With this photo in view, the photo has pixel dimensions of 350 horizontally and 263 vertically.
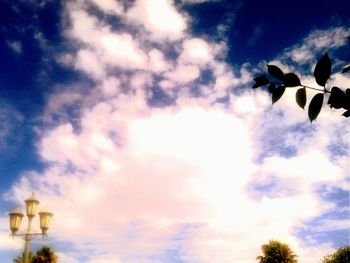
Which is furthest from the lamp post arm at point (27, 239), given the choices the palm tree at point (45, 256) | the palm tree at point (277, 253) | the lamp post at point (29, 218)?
the palm tree at point (277, 253)

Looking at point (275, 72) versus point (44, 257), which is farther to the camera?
point (44, 257)

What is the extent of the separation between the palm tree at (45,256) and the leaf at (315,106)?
40845 millimetres

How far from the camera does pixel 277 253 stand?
39.7 m

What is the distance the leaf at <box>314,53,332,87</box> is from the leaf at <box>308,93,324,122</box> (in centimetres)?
11

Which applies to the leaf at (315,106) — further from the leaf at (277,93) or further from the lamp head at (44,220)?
the lamp head at (44,220)

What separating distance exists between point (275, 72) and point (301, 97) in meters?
0.17

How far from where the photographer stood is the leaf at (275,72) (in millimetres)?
1452

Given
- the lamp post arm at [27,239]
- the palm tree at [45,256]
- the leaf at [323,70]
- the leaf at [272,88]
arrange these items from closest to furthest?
the leaf at [323,70]
the leaf at [272,88]
the lamp post arm at [27,239]
the palm tree at [45,256]

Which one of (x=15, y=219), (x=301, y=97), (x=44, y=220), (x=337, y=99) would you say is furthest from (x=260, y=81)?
(x=15, y=219)

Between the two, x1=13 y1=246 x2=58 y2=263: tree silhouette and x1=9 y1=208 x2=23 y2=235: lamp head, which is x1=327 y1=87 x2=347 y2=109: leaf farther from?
x1=13 y1=246 x2=58 y2=263: tree silhouette

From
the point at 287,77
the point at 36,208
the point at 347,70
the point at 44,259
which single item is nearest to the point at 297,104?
the point at 287,77

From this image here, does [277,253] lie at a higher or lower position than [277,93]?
higher

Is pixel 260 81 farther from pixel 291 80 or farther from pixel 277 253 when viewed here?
pixel 277 253

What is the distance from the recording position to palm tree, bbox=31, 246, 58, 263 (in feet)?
121
